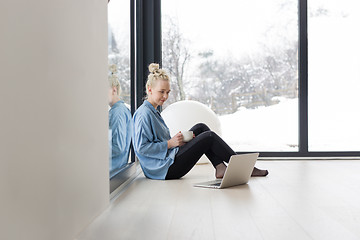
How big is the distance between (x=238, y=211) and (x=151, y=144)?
1.40 m

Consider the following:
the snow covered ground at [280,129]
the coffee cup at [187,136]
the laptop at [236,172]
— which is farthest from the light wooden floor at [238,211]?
the snow covered ground at [280,129]

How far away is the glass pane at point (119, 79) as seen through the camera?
338 cm

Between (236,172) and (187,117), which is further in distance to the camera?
(187,117)

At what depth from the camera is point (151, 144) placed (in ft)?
12.8

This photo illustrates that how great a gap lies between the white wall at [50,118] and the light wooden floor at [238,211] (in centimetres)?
24

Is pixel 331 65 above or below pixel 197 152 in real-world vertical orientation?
above

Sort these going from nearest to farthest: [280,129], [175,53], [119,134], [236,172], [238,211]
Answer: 1. [238,211]
2. [236,172]
3. [119,134]
4. [280,129]
5. [175,53]

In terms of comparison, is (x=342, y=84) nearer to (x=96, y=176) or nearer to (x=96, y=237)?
(x=96, y=176)

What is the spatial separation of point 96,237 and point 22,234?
0.66 m

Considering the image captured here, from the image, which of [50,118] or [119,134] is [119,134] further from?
[50,118]

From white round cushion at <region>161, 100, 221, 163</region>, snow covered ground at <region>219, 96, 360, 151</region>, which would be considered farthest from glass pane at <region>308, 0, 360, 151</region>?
white round cushion at <region>161, 100, 221, 163</region>

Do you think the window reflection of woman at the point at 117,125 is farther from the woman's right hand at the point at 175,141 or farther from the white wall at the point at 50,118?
the white wall at the point at 50,118

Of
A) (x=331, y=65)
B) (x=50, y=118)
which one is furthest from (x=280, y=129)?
(x=50, y=118)

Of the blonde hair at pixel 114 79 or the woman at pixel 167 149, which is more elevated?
the blonde hair at pixel 114 79
